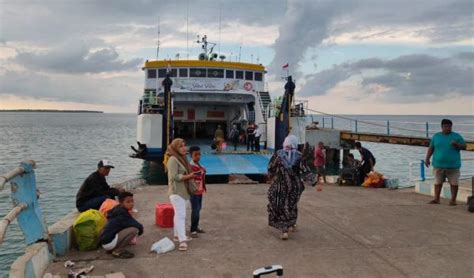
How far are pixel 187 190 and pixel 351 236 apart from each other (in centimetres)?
247

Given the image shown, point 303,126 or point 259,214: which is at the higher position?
point 303,126

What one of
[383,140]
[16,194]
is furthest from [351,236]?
[383,140]

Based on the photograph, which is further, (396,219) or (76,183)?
(76,183)

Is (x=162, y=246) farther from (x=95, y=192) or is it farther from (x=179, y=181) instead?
(x=95, y=192)

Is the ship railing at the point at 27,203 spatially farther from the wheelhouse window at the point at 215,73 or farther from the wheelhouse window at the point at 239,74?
the wheelhouse window at the point at 239,74

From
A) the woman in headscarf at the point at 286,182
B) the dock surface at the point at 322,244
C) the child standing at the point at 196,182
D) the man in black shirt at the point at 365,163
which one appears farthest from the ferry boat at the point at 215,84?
the woman in headscarf at the point at 286,182

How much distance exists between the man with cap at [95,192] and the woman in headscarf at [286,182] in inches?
98.1

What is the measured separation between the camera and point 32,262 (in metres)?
4.25

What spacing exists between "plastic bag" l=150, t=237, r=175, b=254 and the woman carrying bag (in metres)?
0.15

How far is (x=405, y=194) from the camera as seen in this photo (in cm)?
999

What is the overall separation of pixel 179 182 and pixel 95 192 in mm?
1740

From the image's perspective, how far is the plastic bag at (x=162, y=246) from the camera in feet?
17.7

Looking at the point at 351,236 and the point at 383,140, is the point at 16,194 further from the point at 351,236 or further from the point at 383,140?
the point at 383,140

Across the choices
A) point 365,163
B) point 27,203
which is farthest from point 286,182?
point 365,163
